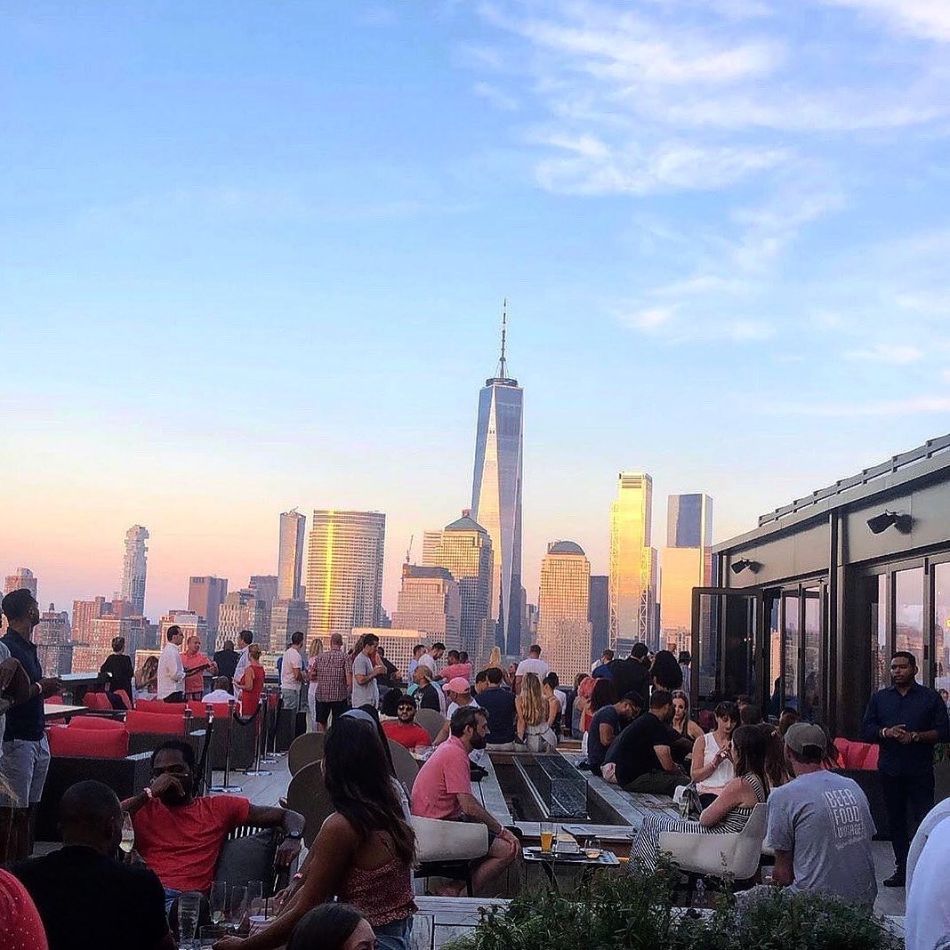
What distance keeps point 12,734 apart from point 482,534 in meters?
183

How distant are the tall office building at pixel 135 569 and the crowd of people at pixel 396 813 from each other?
124274 mm

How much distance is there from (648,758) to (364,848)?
286 inches

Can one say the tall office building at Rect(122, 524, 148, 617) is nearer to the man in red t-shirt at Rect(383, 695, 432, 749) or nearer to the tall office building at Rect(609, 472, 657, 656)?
the tall office building at Rect(609, 472, 657, 656)

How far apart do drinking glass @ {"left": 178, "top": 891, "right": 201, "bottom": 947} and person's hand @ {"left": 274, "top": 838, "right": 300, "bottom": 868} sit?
1102mm

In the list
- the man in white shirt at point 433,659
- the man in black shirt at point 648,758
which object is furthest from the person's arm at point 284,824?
the man in white shirt at point 433,659

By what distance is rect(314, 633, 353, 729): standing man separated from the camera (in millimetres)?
15297

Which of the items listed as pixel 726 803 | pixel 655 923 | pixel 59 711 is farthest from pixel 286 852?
pixel 59 711

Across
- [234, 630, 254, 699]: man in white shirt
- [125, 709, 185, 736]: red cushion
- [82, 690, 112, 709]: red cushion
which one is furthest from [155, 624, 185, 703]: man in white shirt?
[125, 709, 185, 736]: red cushion

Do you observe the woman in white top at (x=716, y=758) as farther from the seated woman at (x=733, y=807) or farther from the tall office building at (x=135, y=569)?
the tall office building at (x=135, y=569)

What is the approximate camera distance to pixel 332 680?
15.3 metres

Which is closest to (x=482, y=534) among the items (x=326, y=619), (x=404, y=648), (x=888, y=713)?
(x=326, y=619)

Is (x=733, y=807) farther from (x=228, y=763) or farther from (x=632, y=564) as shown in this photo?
(x=632, y=564)

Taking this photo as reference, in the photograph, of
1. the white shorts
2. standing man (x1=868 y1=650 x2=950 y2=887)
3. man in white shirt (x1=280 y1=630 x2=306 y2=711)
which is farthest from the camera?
man in white shirt (x1=280 y1=630 x2=306 y2=711)

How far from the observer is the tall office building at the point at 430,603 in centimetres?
16562
